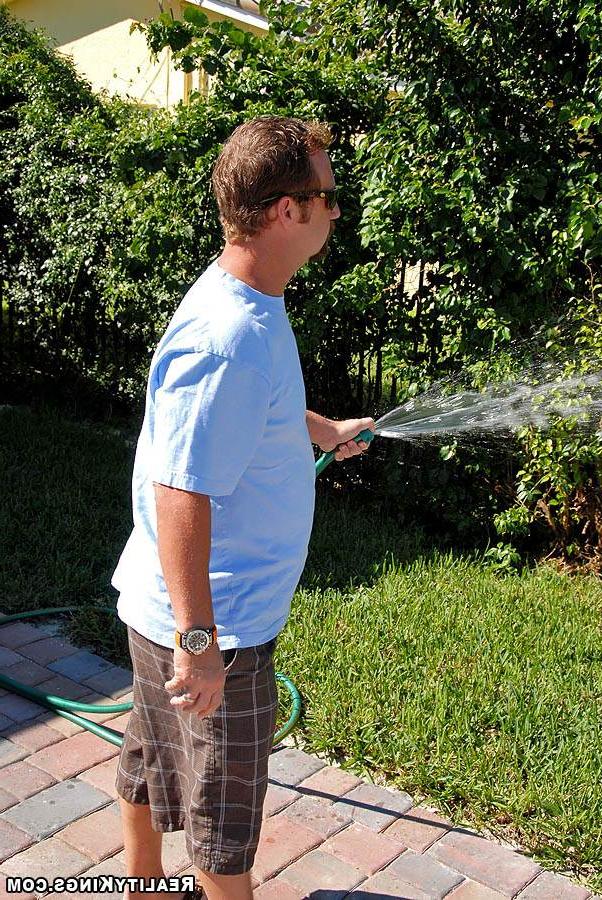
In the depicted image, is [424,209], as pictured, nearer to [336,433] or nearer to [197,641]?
[336,433]

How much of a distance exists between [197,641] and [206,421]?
0.47 m

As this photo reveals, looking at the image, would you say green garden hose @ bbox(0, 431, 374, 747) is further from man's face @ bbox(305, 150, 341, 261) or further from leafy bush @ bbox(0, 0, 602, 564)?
man's face @ bbox(305, 150, 341, 261)

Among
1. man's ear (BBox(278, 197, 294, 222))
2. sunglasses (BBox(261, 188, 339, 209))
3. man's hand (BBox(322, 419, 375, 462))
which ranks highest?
sunglasses (BBox(261, 188, 339, 209))

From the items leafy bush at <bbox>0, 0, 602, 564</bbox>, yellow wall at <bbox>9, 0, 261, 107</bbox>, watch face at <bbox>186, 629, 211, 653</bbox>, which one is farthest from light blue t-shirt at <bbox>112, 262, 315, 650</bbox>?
yellow wall at <bbox>9, 0, 261, 107</bbox>

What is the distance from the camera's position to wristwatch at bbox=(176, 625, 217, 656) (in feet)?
6.58

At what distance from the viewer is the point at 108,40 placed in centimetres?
1448

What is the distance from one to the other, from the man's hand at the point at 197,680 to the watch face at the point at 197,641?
0.01m

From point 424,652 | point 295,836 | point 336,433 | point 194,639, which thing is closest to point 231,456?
point 194,639

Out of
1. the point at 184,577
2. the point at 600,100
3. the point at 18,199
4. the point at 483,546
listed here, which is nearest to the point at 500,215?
the point at 600,100

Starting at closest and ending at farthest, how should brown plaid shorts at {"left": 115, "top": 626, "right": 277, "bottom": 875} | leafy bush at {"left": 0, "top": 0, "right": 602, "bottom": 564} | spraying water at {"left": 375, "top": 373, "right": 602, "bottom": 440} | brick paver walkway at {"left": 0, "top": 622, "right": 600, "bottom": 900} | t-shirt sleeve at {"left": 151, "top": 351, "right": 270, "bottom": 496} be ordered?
t-shirt sleeve at {"left": 151, "top": 351, "right": 270, "bottom": 496} < brown plaid shorts at {"left": 115, "top": 626, "right": 277, "bottom": 875} < brick paver walkway at {"left": 0, "top": 622, "right": 600, "bottom": 900} < spraying water at {"left": 375, "top": 373, "right": 602, "bottom": 440} < leafy bush at {"left": 0, "top": 0, "right": 602, "bottom": 564}

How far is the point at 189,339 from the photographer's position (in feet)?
6.49

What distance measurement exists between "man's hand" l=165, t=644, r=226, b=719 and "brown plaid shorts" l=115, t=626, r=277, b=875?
0.10 m

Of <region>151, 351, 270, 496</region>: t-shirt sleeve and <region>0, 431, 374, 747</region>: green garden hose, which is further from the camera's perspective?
<region>0, 431, 374, 747</region>: green garden hose

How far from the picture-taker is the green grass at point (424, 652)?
3182 millimetres
